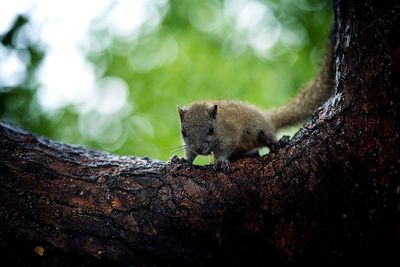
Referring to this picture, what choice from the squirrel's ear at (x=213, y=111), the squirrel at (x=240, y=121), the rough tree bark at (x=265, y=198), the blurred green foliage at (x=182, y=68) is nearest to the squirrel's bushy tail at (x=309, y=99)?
the squirrel at (x=240, y=121)

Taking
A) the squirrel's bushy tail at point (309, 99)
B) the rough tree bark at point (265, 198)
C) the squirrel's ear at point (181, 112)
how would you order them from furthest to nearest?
the squirrel's ear at point (181, 112) < the squirrel's bushy tail at point (309, 99) < the rough tree bark at point (265, 198)

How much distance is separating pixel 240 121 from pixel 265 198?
6.73ft

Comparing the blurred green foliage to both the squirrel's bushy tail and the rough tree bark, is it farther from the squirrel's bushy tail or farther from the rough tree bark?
the rough tree bark

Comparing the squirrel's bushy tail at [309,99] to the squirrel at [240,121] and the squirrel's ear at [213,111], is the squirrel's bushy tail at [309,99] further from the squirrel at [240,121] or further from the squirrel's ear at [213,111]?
the squirrel's ear at [213,111]

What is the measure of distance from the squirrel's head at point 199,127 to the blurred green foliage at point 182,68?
4.31 metres

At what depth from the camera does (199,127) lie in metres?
4.71

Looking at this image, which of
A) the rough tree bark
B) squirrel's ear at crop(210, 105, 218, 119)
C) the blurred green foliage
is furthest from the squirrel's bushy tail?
the blurred green foliage

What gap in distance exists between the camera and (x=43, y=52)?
279 inches

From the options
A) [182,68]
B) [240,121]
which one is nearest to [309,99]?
[240,121]

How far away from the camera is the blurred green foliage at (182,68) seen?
938 cm

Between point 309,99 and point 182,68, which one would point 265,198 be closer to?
point 309,99

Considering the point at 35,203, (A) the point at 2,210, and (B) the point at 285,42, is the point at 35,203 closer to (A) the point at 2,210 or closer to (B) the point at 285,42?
(A) the point at 2,210

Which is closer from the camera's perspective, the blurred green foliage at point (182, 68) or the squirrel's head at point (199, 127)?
the squirrel's head at point (199, 127)

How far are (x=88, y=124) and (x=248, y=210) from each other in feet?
26.1
